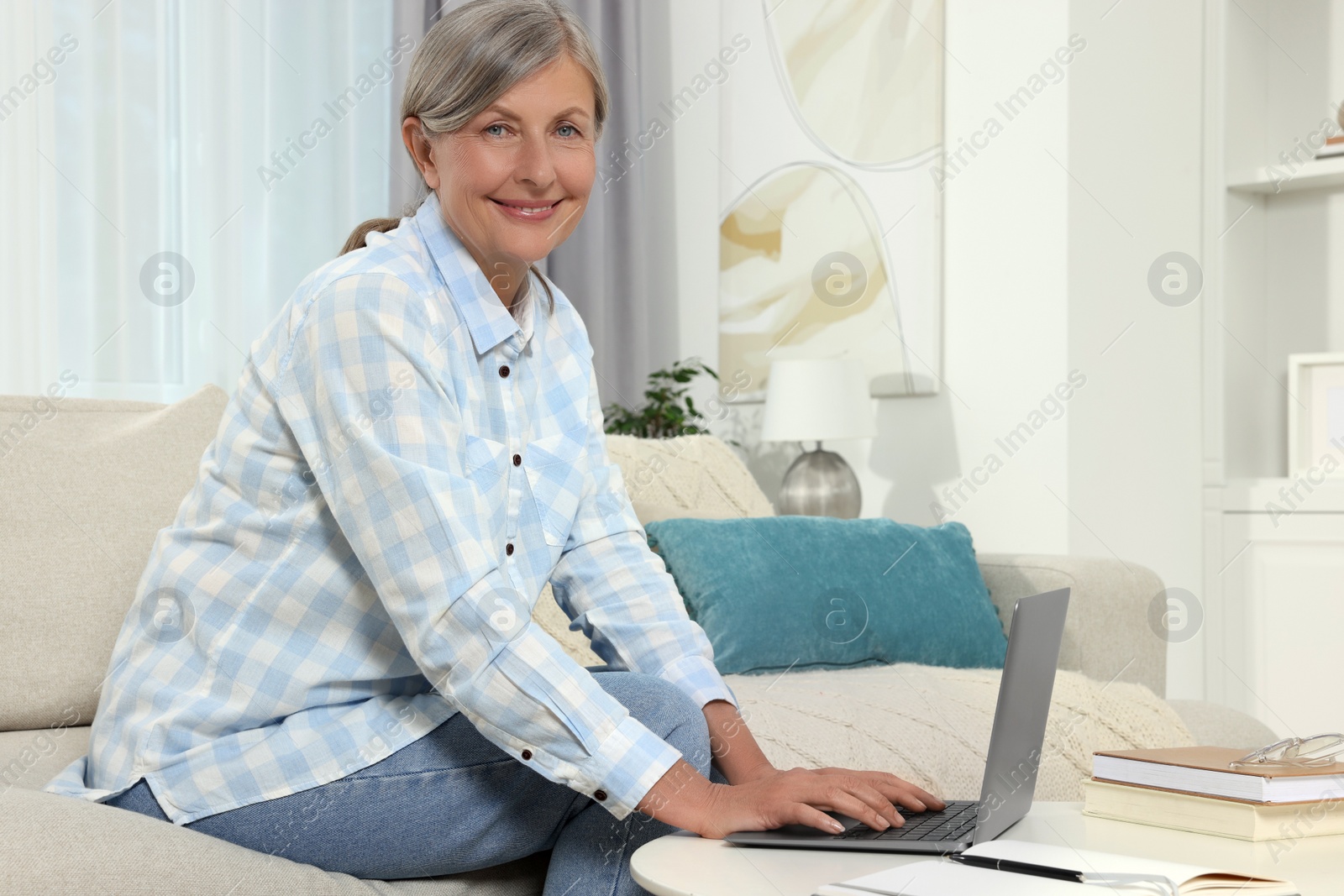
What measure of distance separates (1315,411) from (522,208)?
2.54 metres

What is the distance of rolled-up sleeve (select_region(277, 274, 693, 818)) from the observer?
89 cm

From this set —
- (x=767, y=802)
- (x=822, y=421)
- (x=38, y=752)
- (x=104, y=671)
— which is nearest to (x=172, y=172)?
(x=822, y=421)

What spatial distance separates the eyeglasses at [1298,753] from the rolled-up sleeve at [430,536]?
18.8 inches

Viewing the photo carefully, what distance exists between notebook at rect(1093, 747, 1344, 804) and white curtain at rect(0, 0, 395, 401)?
7.75 feet

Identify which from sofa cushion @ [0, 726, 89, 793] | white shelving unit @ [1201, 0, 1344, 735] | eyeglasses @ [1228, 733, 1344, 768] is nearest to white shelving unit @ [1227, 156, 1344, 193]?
white shelving unit @ [1201, 0, 1344, 735]

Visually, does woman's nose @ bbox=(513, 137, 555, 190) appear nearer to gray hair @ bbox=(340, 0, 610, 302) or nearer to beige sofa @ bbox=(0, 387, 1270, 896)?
gray hair @ bbox=(340, 0, 610, 302)

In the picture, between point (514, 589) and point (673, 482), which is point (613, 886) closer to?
point (514, 589)

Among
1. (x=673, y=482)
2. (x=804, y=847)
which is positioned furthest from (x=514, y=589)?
(x=673, y=482)

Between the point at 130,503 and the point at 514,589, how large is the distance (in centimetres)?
69

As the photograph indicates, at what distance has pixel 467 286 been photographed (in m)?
1.06

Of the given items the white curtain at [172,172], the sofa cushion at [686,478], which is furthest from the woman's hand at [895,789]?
the white curtain at [172,172]

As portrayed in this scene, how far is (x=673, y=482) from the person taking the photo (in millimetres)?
2146

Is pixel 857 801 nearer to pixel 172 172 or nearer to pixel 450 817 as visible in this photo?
pixel 450 817

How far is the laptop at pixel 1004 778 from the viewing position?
2.78ft
